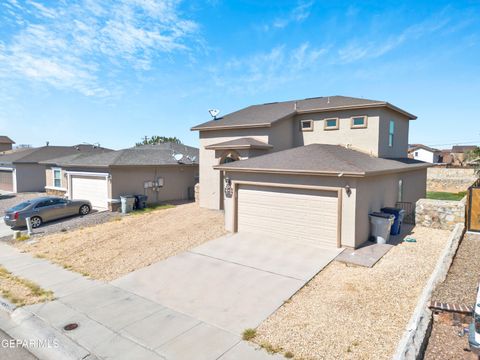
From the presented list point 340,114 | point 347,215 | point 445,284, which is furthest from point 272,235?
point 340,114

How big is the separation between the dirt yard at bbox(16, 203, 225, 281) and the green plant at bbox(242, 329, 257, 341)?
5566 mm

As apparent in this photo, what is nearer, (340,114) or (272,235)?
(272,235)

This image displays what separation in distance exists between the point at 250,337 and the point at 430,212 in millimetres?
11717

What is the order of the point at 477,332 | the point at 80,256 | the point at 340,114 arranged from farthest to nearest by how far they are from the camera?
the point at 340,114
the point at 80,256
the point at 477,332

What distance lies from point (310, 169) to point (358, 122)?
8132 mm

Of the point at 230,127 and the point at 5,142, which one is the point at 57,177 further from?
the point at 5,142

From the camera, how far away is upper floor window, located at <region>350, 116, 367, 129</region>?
1723 centimetres

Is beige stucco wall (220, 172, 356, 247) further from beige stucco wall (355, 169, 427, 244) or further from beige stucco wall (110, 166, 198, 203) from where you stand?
beige stucco wall (110, 166, 198, 203)

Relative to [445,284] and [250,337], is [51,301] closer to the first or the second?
[250,337]

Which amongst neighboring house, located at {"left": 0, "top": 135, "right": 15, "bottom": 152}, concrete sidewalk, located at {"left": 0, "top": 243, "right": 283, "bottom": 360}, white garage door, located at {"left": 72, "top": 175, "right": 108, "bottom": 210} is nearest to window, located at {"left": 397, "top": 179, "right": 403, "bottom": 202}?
concrete sidewalk, located at {"left": 0, "top": 243, "right": 283, "bottom": 360}

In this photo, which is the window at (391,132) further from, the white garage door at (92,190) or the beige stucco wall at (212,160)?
the white garage door at (92,190)

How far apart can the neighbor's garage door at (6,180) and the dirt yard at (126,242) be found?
2045 cm

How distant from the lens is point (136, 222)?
16531 mm

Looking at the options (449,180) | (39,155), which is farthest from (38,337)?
(449,180)
